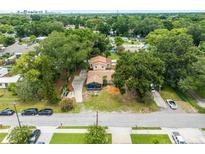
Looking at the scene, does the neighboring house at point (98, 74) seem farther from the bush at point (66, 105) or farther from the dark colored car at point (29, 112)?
the dark colored car at point (29, 112)

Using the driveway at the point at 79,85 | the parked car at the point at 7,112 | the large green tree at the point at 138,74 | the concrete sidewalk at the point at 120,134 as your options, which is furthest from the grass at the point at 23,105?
the large green tree at the point at 138,74

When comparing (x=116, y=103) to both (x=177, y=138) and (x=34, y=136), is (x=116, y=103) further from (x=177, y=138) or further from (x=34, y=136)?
(x=34, y=136)

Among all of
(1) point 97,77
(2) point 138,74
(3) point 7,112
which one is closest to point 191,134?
(2) point 138,74

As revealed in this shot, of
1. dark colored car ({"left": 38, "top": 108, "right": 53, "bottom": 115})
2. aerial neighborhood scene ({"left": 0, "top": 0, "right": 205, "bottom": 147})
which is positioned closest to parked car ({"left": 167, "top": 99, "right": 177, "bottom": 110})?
aerial neighborhood scene ({"left": 0, "top": 0, "right": 205, "bottom": 147})

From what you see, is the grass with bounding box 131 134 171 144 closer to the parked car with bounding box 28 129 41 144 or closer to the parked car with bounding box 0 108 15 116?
the parked car with bounding box 28 129 41 144

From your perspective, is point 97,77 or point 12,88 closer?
point 12,88
